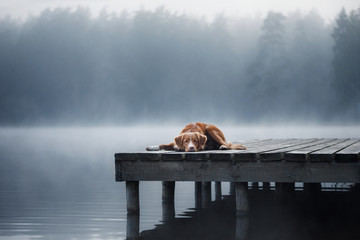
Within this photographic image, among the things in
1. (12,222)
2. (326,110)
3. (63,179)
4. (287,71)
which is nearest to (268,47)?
(287,71)

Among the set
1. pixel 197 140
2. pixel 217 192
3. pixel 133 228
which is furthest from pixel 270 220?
pixel 217 192

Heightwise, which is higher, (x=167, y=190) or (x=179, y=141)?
(x=179, y=141)

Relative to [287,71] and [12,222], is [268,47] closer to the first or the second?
[287,71]

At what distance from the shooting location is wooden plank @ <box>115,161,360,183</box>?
6.95 metres

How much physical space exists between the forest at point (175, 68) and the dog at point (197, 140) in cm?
7089

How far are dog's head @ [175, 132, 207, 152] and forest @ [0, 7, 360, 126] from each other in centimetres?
7145

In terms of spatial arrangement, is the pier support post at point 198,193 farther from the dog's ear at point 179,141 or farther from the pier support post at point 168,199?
the dog's ear at point 179,141

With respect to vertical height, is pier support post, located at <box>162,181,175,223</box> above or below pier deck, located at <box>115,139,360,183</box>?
below

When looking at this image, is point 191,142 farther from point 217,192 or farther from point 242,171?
point 217,192

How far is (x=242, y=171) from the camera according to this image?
7.26 meters

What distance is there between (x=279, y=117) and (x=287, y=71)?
282 inches

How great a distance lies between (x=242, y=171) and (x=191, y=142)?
868mm

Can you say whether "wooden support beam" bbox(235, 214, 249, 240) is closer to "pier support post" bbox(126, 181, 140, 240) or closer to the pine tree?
"pier support post" bbox(126, 181, 140, 240)

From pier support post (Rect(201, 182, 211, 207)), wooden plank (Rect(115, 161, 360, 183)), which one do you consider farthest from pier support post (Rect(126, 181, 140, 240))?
pier support post (Rect(201, 182, 211, 207))
